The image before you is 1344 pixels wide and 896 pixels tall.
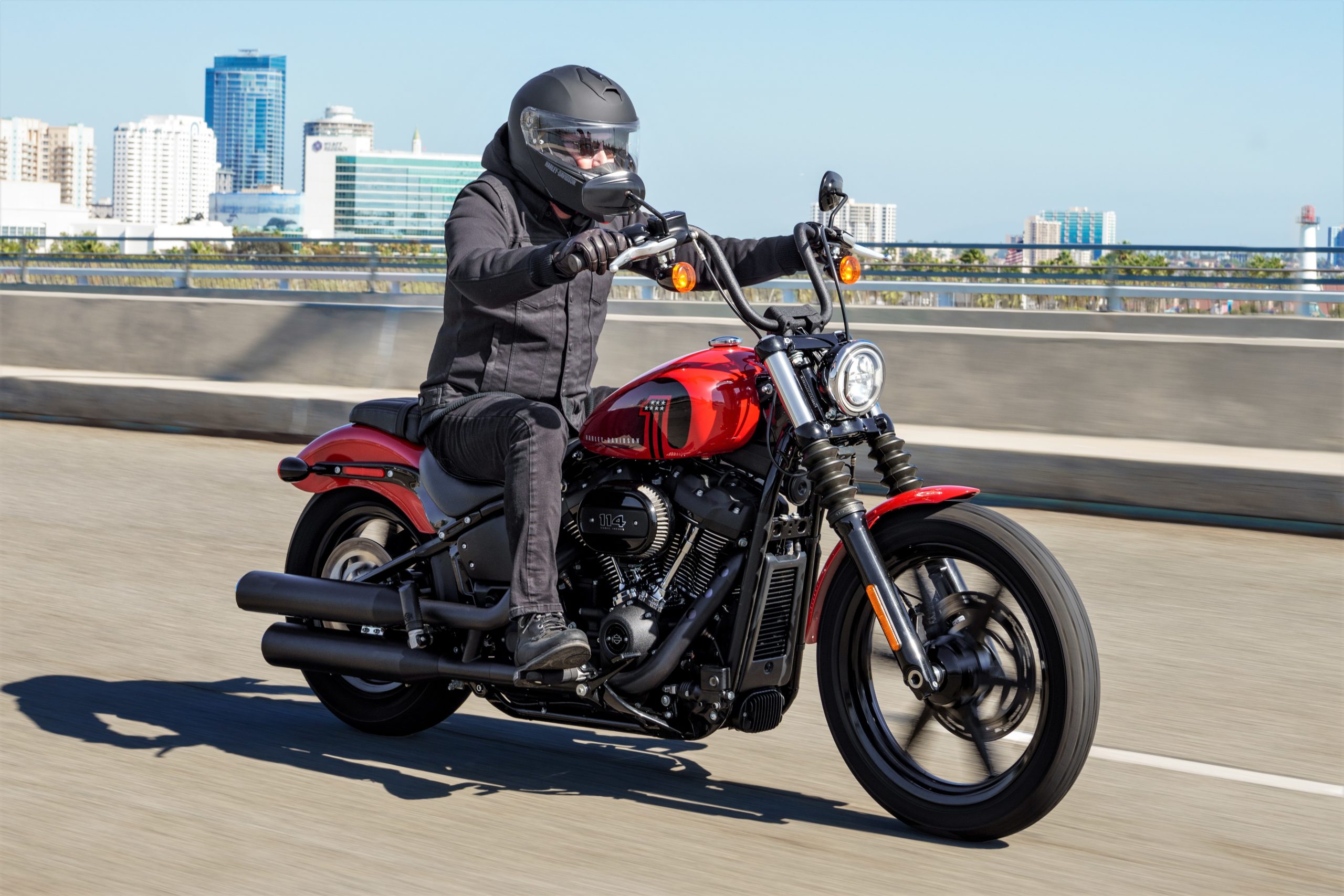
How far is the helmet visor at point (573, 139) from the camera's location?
4.47 meters

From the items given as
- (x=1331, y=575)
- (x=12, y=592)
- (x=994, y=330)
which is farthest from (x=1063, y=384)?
(x=12, y=592)

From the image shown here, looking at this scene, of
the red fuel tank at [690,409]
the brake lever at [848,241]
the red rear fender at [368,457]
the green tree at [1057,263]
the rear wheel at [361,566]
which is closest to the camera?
the red fuel tank at [690,409]

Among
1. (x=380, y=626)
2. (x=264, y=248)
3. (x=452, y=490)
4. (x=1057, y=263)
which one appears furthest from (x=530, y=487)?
(x=264, y=248)

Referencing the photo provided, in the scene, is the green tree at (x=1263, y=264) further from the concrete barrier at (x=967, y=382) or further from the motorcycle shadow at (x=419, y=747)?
the motorcycle shadow at (x=419, y=747)

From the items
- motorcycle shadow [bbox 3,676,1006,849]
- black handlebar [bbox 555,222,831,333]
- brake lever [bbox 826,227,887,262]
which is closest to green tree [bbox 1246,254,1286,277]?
brake lever [bbox 826,227,887,262]

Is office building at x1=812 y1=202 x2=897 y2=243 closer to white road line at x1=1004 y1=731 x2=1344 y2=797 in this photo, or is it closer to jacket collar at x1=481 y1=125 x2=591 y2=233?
jacket collar at x1=481 y1=125 x2=591 y2=233

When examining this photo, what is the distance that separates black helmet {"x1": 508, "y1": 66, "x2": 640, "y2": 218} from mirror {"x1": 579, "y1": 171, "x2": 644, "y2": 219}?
1.65 ft

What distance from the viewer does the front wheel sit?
3896 millimetres

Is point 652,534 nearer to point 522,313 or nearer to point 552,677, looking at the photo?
point 552,677

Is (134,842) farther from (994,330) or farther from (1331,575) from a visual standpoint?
(994,330)

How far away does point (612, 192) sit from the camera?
3869mm

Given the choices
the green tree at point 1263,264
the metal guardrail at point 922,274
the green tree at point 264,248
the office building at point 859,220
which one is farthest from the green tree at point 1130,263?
the office building at point 859,220

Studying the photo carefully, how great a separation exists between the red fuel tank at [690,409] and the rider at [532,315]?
257 mm

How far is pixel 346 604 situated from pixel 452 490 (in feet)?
1.73
